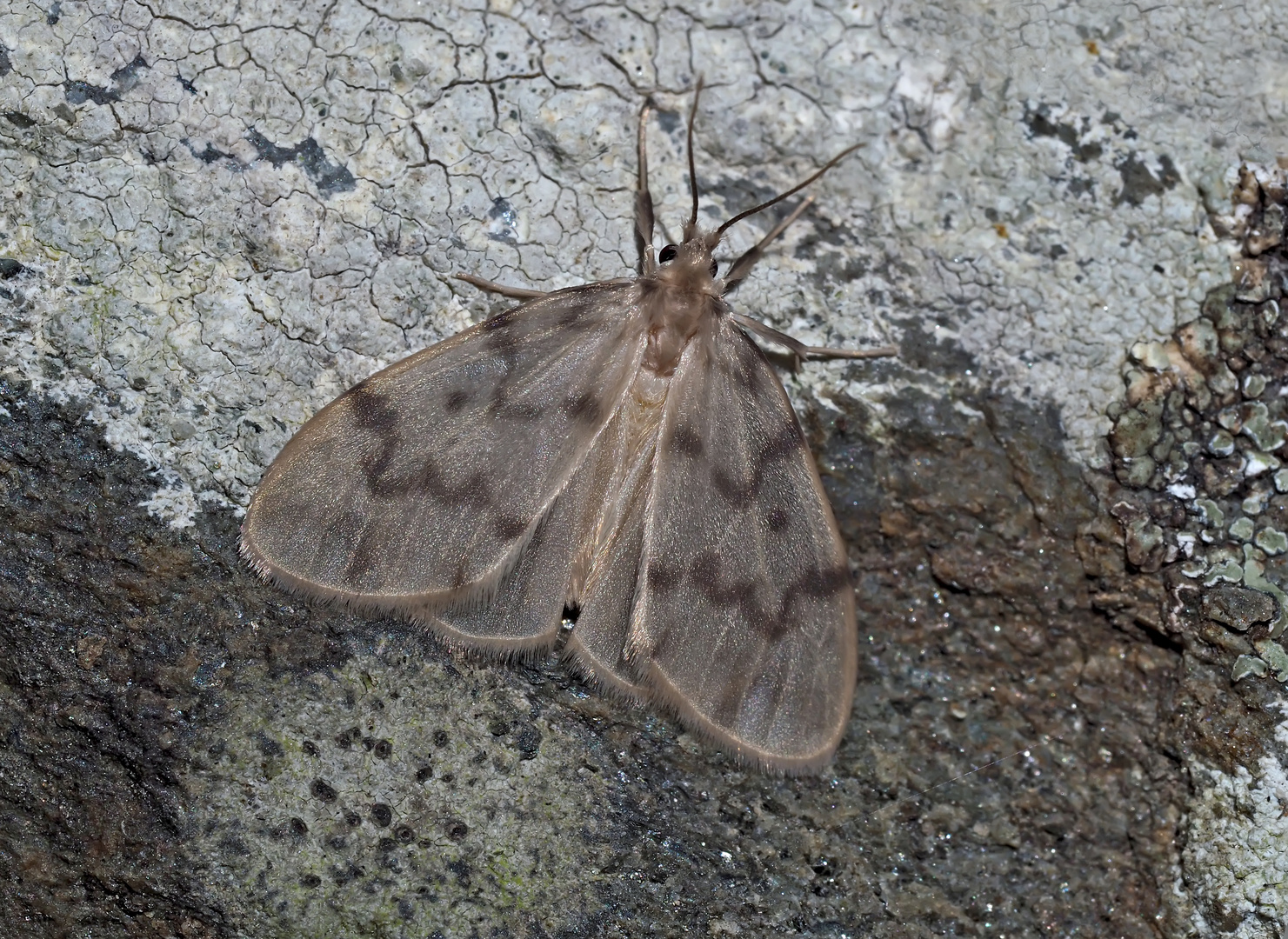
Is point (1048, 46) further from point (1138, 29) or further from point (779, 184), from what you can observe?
point (779, 184)

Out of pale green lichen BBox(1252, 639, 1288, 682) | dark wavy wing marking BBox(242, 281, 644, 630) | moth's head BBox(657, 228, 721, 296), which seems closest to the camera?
dark wavy wing marking BBox(242, 281, 644, 630)

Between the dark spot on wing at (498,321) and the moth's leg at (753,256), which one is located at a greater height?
the moth's leg at (753,256)

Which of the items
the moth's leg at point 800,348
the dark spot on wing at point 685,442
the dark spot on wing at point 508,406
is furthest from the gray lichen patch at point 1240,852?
the dark spot on wing at point 508,406

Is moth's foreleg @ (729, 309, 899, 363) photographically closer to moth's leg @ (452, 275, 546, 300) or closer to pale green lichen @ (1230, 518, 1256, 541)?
moth's leg @ (452, 275, 546, 300)

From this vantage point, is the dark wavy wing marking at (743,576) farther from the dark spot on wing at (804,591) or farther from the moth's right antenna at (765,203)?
the moth's right antenna at (765,203)

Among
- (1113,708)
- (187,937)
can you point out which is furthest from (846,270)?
(187,937)

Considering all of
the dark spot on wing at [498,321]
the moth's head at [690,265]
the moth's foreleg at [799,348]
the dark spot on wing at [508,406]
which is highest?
the moth's head at [690,265]

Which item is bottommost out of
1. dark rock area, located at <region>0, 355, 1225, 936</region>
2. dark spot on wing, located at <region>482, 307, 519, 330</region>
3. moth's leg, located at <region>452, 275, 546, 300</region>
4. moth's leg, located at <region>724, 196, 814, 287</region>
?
dark rock area, located at <region>0, 355, 1225, 936</region>

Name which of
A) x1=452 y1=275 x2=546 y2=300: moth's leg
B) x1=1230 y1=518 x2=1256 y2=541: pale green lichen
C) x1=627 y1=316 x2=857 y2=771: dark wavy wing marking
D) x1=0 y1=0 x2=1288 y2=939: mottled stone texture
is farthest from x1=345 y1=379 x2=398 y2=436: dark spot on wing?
x1=1230 y1=518 x2=1256 y2=541: pale green lichen
